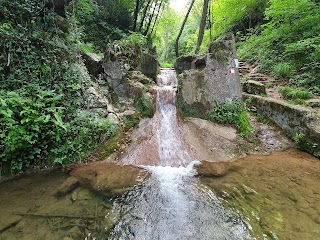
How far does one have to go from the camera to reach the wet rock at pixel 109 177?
372cm

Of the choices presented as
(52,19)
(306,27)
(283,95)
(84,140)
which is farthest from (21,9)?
(306,27)

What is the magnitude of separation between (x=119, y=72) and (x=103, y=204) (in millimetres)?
4792

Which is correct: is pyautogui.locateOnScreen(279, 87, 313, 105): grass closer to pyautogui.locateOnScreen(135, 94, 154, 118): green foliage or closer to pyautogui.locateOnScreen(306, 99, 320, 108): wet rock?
pyautogui.locateOnScreen(306, 99, 320, 108): wet rock

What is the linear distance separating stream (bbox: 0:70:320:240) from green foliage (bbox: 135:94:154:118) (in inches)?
87.0

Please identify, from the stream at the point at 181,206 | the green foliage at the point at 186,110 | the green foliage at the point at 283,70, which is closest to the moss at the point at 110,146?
the stream at the point at 181,206

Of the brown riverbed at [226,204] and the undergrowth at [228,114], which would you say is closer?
the brown riverbed at [226,204]

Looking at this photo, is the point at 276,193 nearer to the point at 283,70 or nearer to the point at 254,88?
the point at 254,88

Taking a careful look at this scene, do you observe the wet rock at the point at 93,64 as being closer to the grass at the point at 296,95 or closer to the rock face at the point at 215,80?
the rock face at the point at 215,80

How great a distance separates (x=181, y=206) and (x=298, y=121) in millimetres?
4017

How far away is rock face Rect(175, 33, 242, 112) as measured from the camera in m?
6.72

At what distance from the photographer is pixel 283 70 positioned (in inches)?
303

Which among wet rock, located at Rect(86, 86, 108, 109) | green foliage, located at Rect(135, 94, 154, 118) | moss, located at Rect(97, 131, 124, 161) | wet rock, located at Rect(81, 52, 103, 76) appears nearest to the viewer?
moss, located at Rect(97, 131, 124, 161)

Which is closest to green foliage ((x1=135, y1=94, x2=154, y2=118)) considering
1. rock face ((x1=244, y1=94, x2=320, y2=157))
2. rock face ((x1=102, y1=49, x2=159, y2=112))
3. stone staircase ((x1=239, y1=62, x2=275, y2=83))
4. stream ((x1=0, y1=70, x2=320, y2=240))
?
rock face ((x1=102, y1=49, x2=159, y2=112))

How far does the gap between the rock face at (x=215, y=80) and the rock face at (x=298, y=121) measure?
1.11 m
